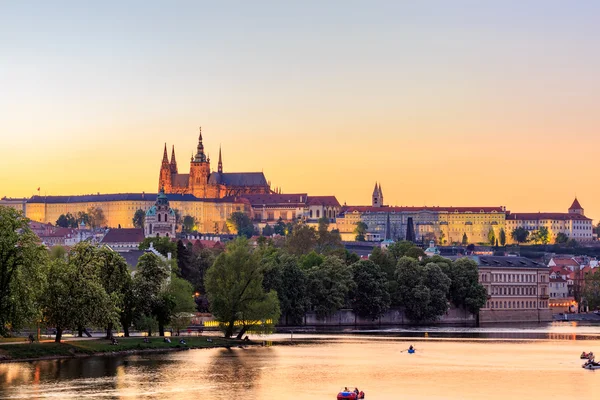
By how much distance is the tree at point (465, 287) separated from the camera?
155625 millimetres

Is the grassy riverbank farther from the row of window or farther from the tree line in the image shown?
the row of window

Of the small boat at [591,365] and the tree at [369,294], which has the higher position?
the tree at [369,294]

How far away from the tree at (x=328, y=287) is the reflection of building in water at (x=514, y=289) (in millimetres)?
29068

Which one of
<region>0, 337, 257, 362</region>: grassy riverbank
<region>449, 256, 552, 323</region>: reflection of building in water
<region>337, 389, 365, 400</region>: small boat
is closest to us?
<region>337, 389, 365, 400</region>: small boat

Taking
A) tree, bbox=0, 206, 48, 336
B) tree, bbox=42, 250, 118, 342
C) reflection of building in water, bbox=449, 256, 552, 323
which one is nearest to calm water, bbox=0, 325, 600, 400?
tree, bbox=0, 206, 48, 336

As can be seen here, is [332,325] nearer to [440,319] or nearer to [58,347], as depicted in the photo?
[440,319]

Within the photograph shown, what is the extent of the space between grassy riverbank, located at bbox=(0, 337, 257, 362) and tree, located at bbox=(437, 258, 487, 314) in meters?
59.9

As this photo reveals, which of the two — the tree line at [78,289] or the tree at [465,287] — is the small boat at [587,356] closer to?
the tree line at [78,289]

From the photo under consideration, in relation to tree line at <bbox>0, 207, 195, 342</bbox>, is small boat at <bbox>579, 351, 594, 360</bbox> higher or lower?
lower

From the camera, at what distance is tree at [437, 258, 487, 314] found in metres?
156

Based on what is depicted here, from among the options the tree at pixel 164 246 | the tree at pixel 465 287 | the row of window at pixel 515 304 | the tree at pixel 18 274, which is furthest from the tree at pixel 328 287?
the tree at pixel 18 274

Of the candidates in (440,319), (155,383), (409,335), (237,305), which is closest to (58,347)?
(155,383)

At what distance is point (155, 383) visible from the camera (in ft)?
235

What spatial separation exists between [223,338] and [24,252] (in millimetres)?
27478
